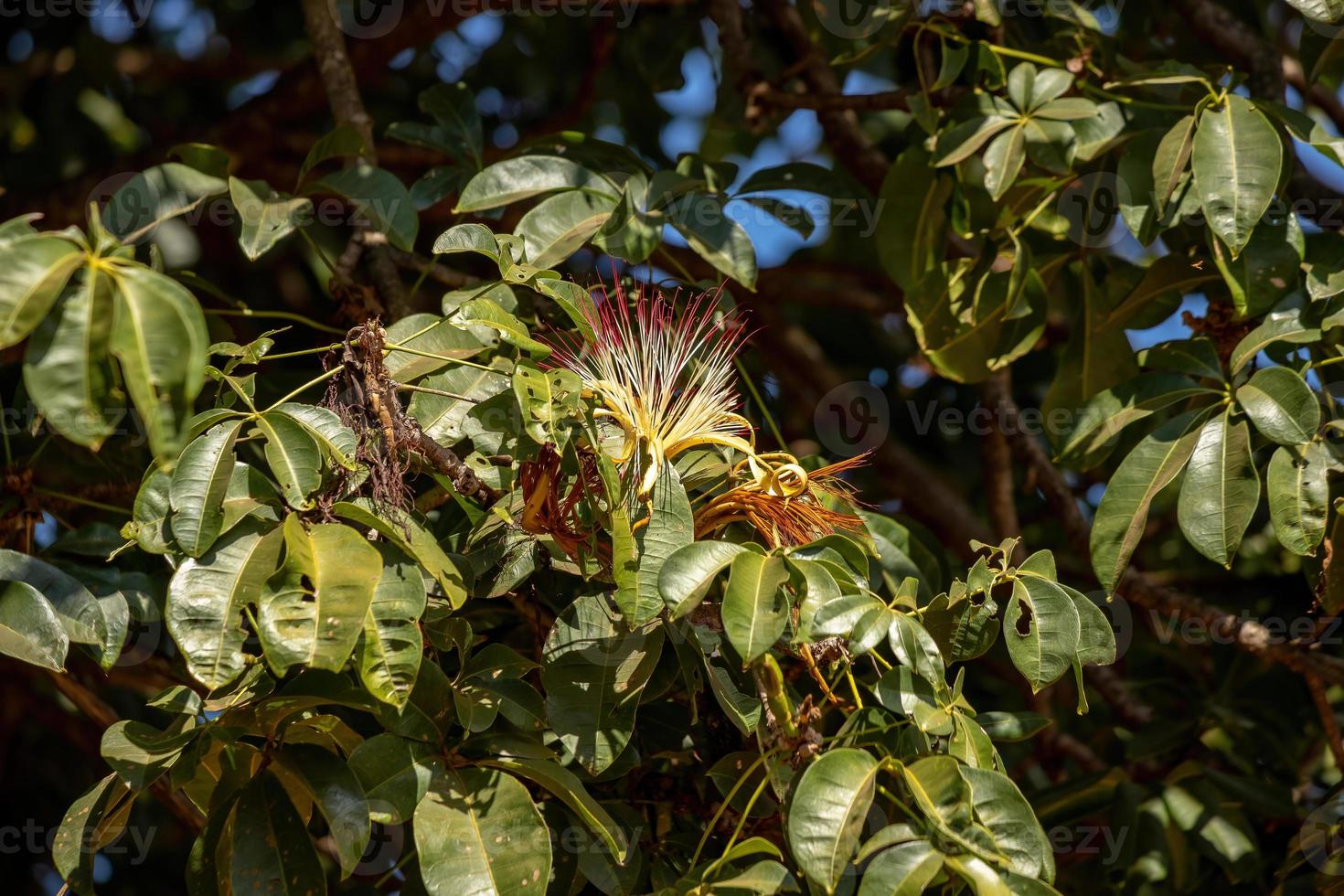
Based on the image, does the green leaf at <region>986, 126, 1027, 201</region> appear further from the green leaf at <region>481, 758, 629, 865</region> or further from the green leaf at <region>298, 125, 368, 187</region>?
the green leaf at <region>481, 758, 629, 865</region>

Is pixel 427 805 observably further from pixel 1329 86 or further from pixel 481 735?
pixel 1329 86

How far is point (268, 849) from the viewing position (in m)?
1.29

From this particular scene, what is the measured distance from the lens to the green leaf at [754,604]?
45.9 inches

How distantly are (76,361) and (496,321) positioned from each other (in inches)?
19.0

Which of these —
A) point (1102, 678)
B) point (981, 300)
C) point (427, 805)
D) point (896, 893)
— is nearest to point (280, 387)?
point (427, 805)

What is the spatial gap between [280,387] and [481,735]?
32.3 inches

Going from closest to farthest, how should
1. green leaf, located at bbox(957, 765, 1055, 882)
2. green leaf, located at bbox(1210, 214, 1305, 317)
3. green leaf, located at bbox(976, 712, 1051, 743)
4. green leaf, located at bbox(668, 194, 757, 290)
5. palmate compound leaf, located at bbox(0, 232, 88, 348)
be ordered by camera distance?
palmate compound leaf, located at bbox(0, 232, 88, 348), green leaf, located at bbox(957, 765, 1055, 882), green leaf, located at bbox(976, 712, 1051, 743), green leaf, located at bbox(1210, 214, 1305, 317), green leaf, located at bbox(668, 194, 757, 290)

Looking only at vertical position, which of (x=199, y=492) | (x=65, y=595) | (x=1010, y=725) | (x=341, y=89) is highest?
(x=341, y=89)

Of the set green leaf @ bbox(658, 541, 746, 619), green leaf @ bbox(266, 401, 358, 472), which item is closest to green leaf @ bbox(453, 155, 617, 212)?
green leaf @ bbox(266, 401, 358, 472)

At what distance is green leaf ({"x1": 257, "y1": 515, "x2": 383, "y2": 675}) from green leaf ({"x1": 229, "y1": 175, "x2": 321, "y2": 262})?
0.68m

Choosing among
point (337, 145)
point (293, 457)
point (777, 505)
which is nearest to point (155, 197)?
point (337, 145)

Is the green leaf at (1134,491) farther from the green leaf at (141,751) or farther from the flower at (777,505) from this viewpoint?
the green leaf at (141,751)

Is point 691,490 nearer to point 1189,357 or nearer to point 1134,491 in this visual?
point 1134,491

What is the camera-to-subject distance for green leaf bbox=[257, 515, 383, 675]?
1104 mm
